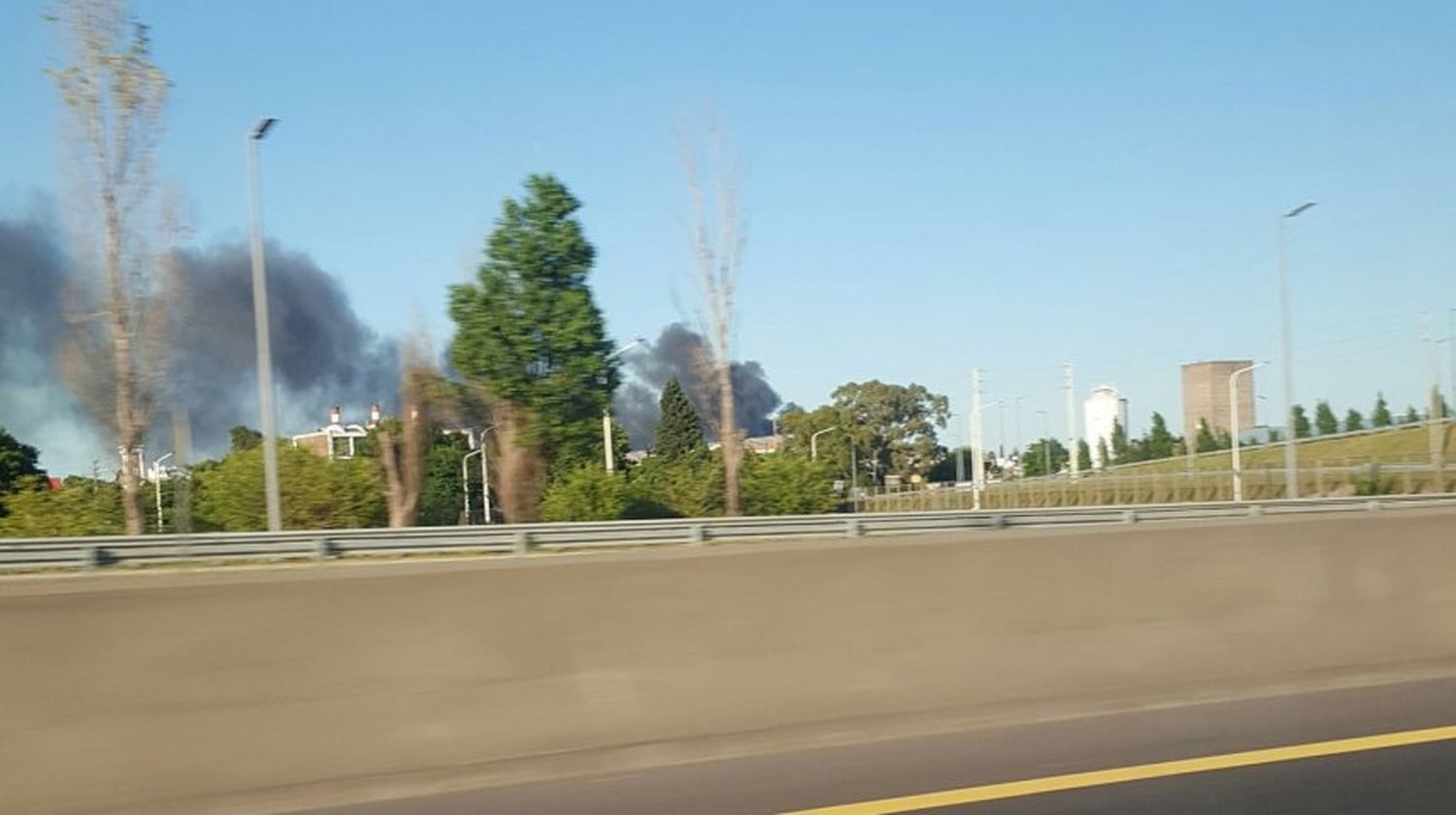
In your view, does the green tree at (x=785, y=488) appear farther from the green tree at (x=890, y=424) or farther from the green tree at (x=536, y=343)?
the green tree at (x=890, y=424)

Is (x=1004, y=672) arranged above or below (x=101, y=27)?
below

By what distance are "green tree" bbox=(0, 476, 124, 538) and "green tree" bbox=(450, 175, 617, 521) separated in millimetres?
14334

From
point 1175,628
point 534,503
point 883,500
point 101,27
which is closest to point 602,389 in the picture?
point 534,503

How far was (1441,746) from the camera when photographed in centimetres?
833

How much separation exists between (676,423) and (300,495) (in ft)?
155

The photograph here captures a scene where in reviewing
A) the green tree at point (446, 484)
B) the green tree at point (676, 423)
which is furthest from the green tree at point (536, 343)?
the green tree at point (676, 423)

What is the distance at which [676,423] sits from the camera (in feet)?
313

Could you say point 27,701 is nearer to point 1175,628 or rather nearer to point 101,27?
point 1175,628

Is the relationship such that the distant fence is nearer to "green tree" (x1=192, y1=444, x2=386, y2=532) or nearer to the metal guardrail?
the metal guardrail

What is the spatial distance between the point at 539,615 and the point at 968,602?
2854 millimetres

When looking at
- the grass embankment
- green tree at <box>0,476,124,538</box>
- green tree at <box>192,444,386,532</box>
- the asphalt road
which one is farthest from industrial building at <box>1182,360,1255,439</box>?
the asphalt road

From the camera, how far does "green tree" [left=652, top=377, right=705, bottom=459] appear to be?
93375mm

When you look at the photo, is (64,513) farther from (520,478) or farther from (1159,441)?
(1159,441)

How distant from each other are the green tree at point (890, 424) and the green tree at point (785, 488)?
56.3 metres
